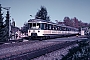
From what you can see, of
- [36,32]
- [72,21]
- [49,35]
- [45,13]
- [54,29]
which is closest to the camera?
[36,32]

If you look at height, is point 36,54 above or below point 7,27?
below

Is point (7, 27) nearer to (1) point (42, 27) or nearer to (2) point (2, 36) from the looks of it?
(2) point (2, 36)

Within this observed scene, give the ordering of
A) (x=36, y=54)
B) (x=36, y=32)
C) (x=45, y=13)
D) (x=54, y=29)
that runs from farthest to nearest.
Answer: (x=45, y=13)
(x=54, y=29)
(x=36, y=32)
(x=36, y=54)

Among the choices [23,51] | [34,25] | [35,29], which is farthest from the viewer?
[34,25]

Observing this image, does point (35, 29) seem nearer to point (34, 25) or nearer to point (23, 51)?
point (34, 25)

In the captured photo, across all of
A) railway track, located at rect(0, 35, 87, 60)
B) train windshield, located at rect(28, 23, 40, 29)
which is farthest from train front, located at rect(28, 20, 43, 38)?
railway track, located at rect(0, 35, 87, 60)

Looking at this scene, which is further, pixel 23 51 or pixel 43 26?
pixel 43 26

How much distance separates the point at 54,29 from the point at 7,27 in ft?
27.3

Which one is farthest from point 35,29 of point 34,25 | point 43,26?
point 43,26

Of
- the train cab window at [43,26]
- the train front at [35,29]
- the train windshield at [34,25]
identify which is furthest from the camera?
the train windshield at [34,25]

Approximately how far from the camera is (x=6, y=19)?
98.3 feet

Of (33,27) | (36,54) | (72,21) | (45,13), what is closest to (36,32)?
(33,27)

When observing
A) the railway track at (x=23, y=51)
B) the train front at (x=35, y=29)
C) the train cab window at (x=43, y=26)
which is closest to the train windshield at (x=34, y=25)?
the train front at (x=35, y=29)

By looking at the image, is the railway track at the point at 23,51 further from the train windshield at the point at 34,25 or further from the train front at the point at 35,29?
the train windshield at the point at 34,25
